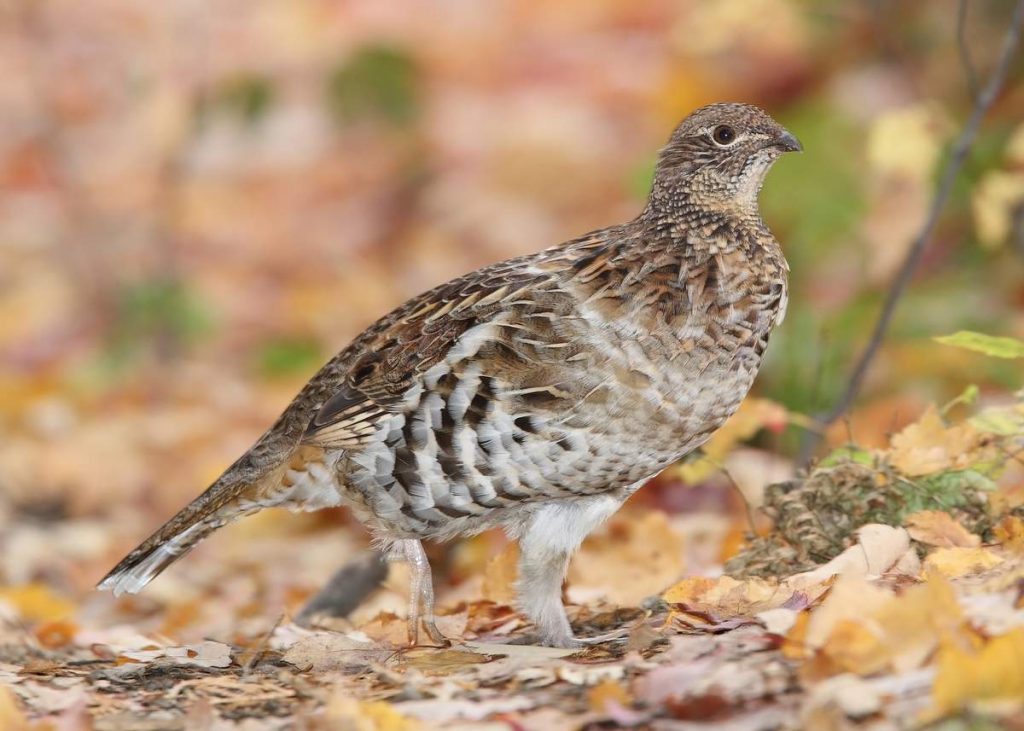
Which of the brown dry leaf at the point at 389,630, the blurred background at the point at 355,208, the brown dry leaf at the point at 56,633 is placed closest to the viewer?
the brown dry leaf at the point at 389,630

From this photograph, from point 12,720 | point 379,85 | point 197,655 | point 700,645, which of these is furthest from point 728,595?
point 379,85

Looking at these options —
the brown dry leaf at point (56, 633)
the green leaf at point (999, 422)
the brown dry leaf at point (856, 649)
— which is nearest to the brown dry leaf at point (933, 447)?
the green leaf at point (999, 422)

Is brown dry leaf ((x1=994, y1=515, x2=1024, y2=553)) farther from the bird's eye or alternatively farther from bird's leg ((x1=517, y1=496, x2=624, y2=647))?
the bird's eye

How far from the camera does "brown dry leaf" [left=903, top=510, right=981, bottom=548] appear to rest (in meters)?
3.97

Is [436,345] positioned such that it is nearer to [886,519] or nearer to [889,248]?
[886,519]

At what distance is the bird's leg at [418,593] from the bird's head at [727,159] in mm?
1246

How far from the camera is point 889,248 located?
671cm

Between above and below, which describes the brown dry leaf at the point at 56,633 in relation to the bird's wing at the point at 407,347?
below

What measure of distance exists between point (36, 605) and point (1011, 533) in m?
3.56

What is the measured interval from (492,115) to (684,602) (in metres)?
9.66

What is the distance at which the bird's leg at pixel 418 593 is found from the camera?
4.29 meters

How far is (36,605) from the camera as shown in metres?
5.67

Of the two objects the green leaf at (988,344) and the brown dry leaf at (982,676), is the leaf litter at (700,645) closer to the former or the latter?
the brown dry leaf at (982,676)

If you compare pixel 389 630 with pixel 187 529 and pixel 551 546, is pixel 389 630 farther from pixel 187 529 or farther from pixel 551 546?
pixel 187 529
